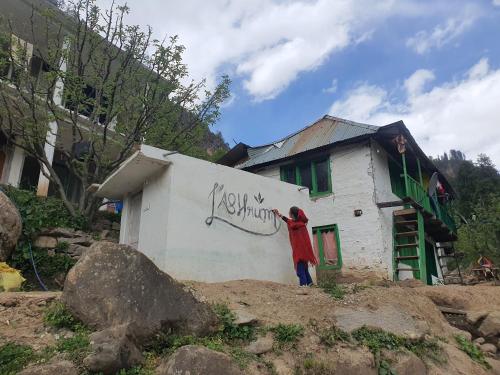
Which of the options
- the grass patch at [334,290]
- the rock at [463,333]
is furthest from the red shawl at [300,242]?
the rock at [463,333]

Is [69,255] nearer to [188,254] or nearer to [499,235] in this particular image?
[188,254]

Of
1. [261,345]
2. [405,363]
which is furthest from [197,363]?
[405,363]

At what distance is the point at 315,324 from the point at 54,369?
3.43m

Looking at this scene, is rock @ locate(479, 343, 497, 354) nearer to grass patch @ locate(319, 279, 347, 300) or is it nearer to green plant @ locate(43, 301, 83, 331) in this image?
grass patch @ locate(319, 279, 347, 300)

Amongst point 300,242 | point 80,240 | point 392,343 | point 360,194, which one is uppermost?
point 360,194

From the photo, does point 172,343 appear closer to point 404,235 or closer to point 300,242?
point 300,242

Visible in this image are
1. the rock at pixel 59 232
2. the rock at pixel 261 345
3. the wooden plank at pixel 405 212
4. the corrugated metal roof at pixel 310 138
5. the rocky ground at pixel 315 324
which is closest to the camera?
the rocky ground at pixel 315 324

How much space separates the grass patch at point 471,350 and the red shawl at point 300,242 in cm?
286

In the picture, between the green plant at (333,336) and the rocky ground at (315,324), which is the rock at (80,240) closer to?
the rocky ground at (315,324)

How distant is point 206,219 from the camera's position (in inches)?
310

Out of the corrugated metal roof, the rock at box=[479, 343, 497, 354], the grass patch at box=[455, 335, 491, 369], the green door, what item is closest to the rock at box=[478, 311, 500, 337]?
the rock at box=[479, 343, 497, 354]

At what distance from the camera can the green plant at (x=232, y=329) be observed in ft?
16.6

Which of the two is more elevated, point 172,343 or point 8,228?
point 8,228

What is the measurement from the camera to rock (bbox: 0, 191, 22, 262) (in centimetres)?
814
